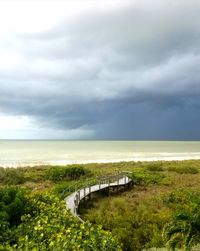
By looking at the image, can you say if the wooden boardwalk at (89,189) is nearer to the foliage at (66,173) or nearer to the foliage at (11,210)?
the foliage at (66,173)

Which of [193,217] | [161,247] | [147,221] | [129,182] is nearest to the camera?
[193,217]

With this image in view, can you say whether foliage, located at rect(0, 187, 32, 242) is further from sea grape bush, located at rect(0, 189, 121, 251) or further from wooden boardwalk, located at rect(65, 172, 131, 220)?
wooden boardwalk, located at rect(65, 172, 131, 220)

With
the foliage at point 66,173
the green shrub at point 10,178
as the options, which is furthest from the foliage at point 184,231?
the foliage at point 66,173

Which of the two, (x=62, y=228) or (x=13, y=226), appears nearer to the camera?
(x=62, y=228)

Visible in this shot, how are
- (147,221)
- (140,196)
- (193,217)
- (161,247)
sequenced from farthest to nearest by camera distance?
(140,196) < (147,221) < (161,247) < (193,217)

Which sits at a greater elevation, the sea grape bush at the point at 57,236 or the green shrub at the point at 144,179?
the sea grape bush at the point at 57,236

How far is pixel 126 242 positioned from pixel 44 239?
7.17m

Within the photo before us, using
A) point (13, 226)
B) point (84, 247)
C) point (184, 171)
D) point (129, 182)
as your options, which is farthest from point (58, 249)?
point (184, 171)

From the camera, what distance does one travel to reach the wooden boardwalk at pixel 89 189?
23.4 m

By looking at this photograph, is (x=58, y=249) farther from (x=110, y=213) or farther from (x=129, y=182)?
(x=129, y=182)

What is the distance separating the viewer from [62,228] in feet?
32.6

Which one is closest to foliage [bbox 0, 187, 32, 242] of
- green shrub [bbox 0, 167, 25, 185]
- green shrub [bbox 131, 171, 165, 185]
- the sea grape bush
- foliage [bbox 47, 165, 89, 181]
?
the sea grape bush

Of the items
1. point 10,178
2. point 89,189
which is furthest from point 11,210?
point 10,178

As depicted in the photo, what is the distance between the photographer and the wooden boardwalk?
922 inches
